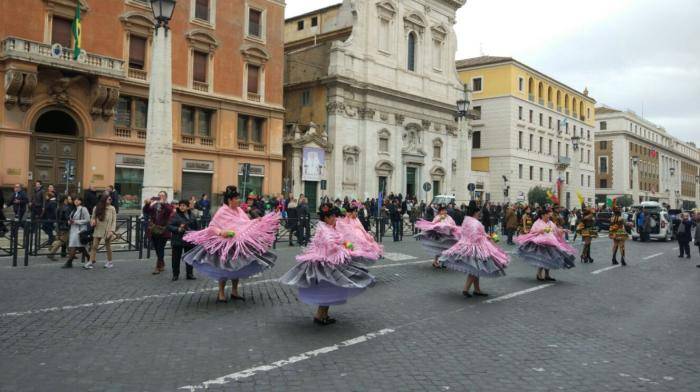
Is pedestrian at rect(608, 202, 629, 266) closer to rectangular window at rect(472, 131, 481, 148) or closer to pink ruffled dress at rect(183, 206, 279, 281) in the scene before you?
pink ruffled dress at rect(183, 206, 279, 281)

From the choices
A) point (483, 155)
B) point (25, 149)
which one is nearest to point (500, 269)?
point (25, 149)

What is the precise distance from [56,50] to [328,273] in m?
23.3

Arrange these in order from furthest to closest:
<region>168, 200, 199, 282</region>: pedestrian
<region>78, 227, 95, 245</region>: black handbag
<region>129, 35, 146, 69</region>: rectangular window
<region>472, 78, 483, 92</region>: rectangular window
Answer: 1. <region>472, 78, 483, 92</region>: rectangular window
2. <region>129, 35, 146, 69</region>: rectangular window
3. <region>78, 227, 95, 245</region>: black handbag
4. <region>168, 200, 199, 282</region>: pedestrian

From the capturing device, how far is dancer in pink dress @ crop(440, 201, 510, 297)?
9.67 meters

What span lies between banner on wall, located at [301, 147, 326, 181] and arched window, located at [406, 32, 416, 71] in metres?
13.6

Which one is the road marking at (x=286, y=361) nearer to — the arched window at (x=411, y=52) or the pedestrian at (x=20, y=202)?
the pedestrian at (x=20, y=202)

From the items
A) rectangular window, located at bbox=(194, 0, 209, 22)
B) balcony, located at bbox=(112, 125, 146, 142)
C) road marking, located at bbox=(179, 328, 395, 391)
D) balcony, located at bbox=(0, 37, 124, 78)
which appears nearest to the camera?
road marking, located at bbox=(179, 328, 395, 391)

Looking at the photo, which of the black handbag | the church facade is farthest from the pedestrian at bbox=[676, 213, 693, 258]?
the church facade

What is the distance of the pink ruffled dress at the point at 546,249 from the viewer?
39.6 feet

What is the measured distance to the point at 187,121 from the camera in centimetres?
3234

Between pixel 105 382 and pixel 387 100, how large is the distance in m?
41.2

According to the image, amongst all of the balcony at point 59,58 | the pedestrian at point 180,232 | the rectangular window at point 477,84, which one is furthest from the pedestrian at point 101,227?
the rectangular window at point 477,84

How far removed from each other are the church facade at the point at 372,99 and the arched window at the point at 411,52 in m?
0.09

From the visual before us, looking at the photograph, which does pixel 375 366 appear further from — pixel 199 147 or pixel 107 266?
pixel 199 147
